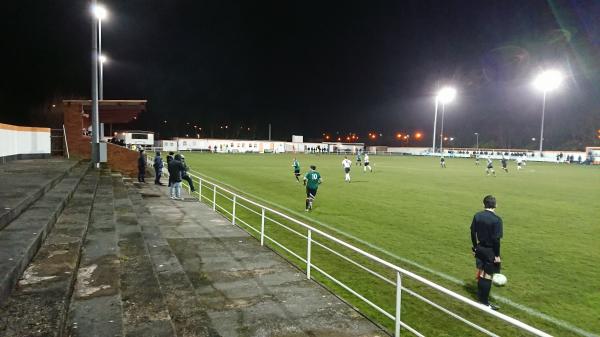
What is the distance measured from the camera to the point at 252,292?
5.98 m

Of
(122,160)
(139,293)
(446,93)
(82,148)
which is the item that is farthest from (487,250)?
(446,93)

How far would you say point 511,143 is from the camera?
393 ft

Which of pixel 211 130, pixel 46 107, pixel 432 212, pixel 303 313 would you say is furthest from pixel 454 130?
pixel 303 313

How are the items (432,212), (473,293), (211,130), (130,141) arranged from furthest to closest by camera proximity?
(211,130) < (130,141) < (432,212) < (473,293)

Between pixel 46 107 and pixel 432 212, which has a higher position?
pixel 46 107

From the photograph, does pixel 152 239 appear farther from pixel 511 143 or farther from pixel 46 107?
pixel 511 143

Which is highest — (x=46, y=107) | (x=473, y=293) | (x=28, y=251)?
(x=46, y=107)

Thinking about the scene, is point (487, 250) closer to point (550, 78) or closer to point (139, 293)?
point (139, 293)

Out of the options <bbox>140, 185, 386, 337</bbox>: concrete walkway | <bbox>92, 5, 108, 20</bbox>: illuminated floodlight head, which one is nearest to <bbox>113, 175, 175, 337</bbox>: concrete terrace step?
<bbox>140, 185, 386, 337</bbox>: concrete walkway

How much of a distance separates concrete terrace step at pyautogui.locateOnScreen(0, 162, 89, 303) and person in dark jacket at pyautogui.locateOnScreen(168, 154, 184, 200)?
197 inches

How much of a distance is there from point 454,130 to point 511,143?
21878 mm

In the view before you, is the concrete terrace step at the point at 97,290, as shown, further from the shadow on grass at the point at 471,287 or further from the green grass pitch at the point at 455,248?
the shadow on grass at the point at 471,287

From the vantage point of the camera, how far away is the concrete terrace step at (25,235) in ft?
15.0

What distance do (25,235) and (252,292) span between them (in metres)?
3.58
